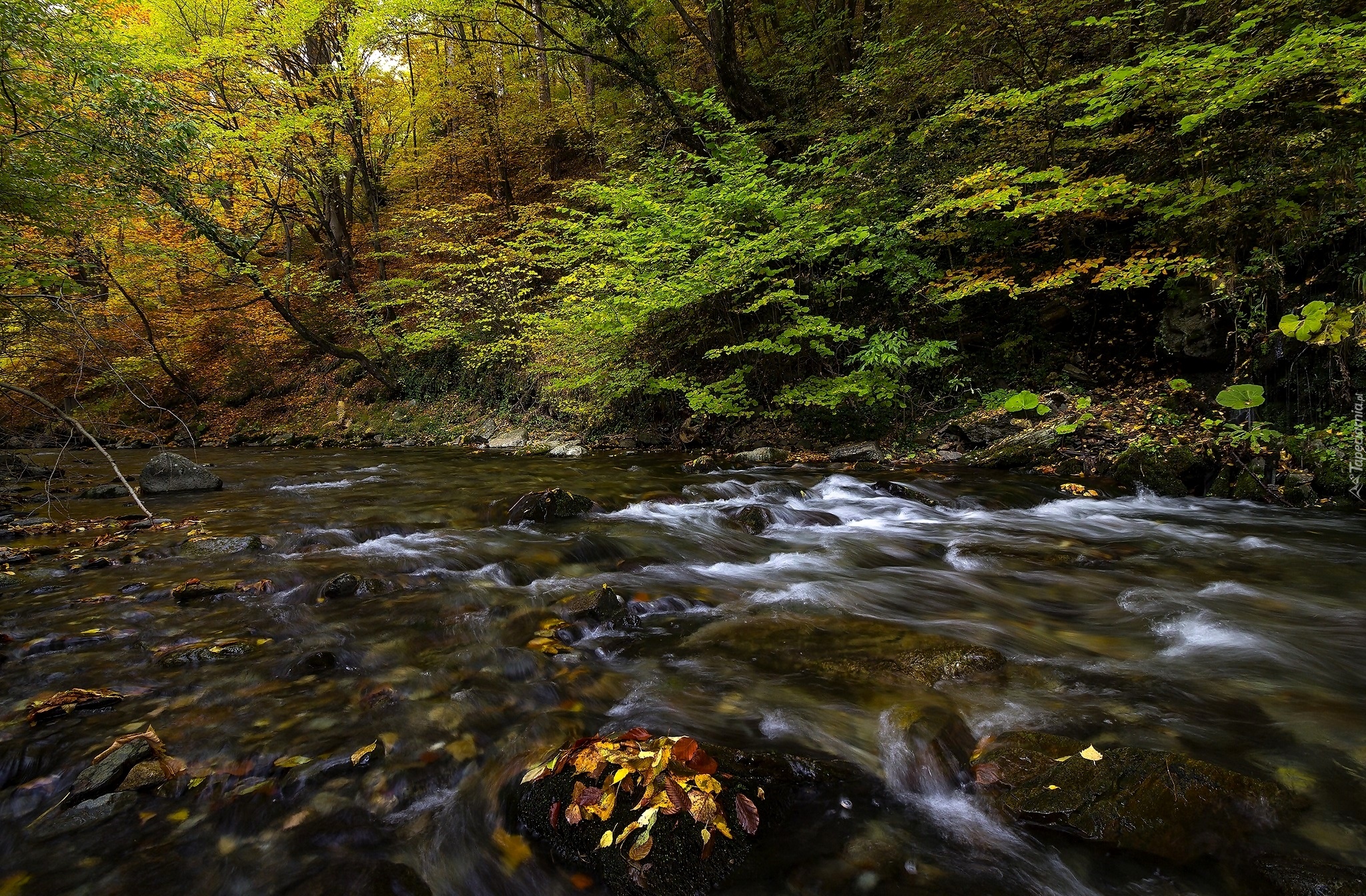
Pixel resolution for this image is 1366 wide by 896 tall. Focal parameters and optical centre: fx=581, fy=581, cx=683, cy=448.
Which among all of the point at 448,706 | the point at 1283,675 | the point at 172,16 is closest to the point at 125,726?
the point at 448,706

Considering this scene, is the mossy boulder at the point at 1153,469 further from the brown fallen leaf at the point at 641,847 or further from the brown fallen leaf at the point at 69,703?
the brown fallen leaf at the point at 69,703

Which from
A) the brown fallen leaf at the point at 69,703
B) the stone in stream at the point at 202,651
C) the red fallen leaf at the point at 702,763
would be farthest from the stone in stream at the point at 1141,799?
the brown fallen leaf at the point at 69,703

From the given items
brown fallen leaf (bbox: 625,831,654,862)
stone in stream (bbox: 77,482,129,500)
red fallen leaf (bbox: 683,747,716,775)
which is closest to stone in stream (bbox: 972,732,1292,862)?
red fallen leaf (bbox: 683,747,716,775)

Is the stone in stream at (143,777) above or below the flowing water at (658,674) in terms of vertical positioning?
above

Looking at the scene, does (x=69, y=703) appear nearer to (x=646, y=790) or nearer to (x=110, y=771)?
(x=110, y=771)

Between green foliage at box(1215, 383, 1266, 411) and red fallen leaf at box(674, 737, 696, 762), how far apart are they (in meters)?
5.47

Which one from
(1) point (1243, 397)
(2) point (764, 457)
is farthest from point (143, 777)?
(2) point (764, 457)

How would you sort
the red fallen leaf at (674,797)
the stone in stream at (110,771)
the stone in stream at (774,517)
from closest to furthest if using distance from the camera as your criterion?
the red fallen leaf at (674,797)
the stone in stream at (110,771)
the stone in stream at (774,517)

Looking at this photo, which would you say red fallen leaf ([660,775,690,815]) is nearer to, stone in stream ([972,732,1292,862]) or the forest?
the forest

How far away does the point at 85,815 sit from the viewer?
223 cm

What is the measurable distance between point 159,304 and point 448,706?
19.3 metres

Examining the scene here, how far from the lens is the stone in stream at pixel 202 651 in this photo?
11.0 ft

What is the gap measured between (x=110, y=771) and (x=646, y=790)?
2233 mm

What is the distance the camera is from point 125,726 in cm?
273
